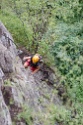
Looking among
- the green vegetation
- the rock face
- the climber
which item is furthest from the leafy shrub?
the climber

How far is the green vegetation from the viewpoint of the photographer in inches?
318

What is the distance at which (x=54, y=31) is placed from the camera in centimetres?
877

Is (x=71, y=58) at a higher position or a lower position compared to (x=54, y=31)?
lower

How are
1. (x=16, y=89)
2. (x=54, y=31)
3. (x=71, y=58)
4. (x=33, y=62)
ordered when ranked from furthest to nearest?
(x=54, y=31) < (x=71, y=58) < (x=33, y=62) < (x=16, y=89)

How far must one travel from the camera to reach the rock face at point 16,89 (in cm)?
622

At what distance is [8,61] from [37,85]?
92 cm

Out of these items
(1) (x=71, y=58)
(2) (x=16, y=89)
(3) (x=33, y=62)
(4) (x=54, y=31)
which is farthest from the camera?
(4) (x=54, y=31)

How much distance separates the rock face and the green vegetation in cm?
61

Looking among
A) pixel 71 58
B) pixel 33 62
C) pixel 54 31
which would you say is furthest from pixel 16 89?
pixel 54 31

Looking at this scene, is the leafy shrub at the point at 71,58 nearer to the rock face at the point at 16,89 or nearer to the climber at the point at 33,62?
the rock face at the point at 16,89

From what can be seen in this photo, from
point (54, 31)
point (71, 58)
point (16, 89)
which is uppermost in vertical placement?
point (54, 31)

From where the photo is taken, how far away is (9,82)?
20.8 ft

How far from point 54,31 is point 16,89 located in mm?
2734

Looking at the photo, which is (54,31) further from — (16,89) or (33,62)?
(16,89)
